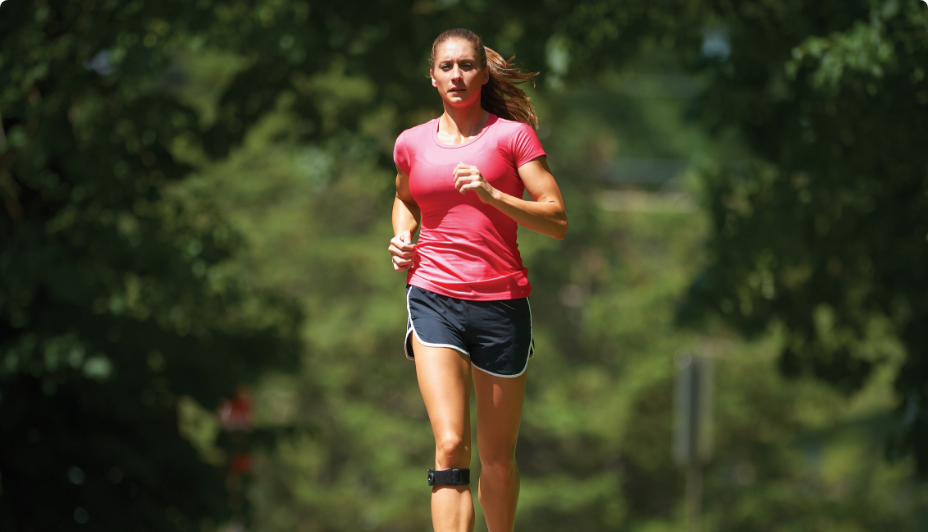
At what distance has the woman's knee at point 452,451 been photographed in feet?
12.3

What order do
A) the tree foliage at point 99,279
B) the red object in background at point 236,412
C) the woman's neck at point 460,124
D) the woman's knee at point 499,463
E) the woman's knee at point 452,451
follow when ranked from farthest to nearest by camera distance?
the red object in background at point 236,412 < the tree foliage at point 99,279 < the woman's knee at point 499,463 < the woman's neck at point 460,124 < the woman's knee at point 452,451

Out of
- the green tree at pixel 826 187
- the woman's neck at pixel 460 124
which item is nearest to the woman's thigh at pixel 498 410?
the woman's neck at pixel 460 124

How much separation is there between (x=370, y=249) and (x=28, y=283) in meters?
18.4

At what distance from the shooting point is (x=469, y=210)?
381 cm

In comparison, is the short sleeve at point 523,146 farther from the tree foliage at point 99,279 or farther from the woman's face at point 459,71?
the tree foliage at point 99,279

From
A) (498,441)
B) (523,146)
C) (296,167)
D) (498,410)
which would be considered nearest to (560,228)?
(523,146)

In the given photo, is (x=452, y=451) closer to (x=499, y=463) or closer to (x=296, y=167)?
(x=499, y=463)

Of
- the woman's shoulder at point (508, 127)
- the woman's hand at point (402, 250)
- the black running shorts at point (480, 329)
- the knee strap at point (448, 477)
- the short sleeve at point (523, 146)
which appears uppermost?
the woman's shoulder at point (508, 127)

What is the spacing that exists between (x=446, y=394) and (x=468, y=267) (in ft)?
1.54

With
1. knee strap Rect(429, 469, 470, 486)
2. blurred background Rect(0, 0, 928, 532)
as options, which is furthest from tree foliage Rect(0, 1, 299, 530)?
knee strap Rect(429, 469, 470, 486)

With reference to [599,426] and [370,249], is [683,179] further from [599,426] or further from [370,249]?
[370,249]

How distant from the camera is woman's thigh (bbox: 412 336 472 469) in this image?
379cm

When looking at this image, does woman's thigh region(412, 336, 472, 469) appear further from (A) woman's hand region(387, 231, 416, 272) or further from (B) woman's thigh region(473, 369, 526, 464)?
(A) woman's hand region(387, 231, 416, 272)

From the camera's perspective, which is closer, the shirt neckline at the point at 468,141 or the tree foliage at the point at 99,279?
the shirt neckline at the point at 468,141
